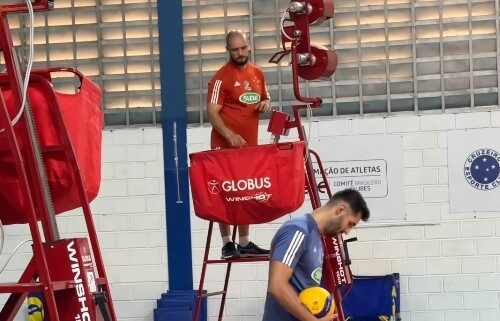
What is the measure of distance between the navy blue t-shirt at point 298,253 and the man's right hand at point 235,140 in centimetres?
191

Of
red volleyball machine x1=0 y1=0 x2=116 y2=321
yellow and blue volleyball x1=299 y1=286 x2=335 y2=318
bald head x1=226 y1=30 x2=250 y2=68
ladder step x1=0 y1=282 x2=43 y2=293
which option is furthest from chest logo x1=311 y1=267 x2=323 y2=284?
bald head x1=226 y1=30 x2=250 y2=68

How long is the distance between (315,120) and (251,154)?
255 centimetres

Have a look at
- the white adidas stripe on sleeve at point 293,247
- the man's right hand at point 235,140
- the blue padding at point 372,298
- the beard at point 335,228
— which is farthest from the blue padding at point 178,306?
the white adidas stripe on sleeve at point 293,247

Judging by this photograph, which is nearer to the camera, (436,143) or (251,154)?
(251,154)

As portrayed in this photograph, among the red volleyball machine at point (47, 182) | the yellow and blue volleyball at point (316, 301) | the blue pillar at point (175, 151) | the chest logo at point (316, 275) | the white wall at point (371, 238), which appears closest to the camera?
the red volleyball machine at point (47, 182)

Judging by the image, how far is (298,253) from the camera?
5258mm

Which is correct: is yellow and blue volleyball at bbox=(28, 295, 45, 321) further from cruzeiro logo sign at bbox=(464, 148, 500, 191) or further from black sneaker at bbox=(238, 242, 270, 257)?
cruzeiro logo sign at bbox=(464, 148, 500, 191)

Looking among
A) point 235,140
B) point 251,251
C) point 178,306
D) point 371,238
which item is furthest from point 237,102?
point 178,306

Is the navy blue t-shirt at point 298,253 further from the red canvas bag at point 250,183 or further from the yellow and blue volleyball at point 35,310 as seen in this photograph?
the yellow and blue volleyball at point 35,310

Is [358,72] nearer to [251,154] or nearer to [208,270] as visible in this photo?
[208,270]

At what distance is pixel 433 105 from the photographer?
9312 millimetres

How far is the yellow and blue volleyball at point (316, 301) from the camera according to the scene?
5.20 m

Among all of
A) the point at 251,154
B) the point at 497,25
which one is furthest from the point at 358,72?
the point at 251,154

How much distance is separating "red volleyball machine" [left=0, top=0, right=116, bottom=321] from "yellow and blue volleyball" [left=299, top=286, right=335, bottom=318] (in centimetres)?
124
